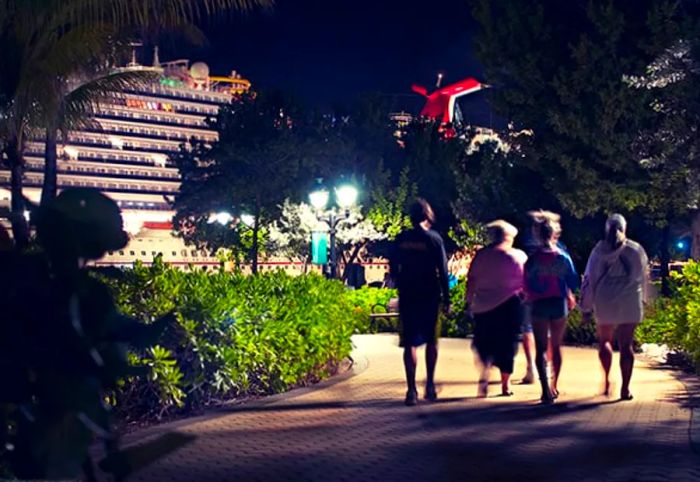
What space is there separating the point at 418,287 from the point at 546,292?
1.17m

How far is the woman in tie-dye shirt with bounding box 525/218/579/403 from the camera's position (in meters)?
8.97

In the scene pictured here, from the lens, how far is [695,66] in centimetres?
1493

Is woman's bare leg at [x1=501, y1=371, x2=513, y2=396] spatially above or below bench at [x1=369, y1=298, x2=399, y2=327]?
below

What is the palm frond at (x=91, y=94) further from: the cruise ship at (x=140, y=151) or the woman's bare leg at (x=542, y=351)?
the cruise ship at (x=140, y=151)

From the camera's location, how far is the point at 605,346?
365 inches

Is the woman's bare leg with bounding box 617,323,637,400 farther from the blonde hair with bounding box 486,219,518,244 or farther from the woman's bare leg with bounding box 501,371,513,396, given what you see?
the blonde hair with bounding box 486,219,518,244

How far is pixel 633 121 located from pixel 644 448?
50.4 ft

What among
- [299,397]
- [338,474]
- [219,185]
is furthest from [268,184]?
[338,474]

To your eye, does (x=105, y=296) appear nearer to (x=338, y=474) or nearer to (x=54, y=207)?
(x=54, y=207)

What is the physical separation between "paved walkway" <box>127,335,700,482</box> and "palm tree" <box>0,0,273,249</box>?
5.11m

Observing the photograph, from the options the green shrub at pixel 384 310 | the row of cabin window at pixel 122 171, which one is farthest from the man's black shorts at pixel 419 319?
the row of cabin window at pixel 122 171

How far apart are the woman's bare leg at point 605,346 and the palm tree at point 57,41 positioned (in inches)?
221

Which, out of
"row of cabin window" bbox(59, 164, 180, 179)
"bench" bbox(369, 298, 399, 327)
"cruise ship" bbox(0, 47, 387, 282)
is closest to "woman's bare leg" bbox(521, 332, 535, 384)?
"bench" bbox(369, 298, 399, 327)

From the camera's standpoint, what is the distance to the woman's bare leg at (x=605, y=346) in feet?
30.2
